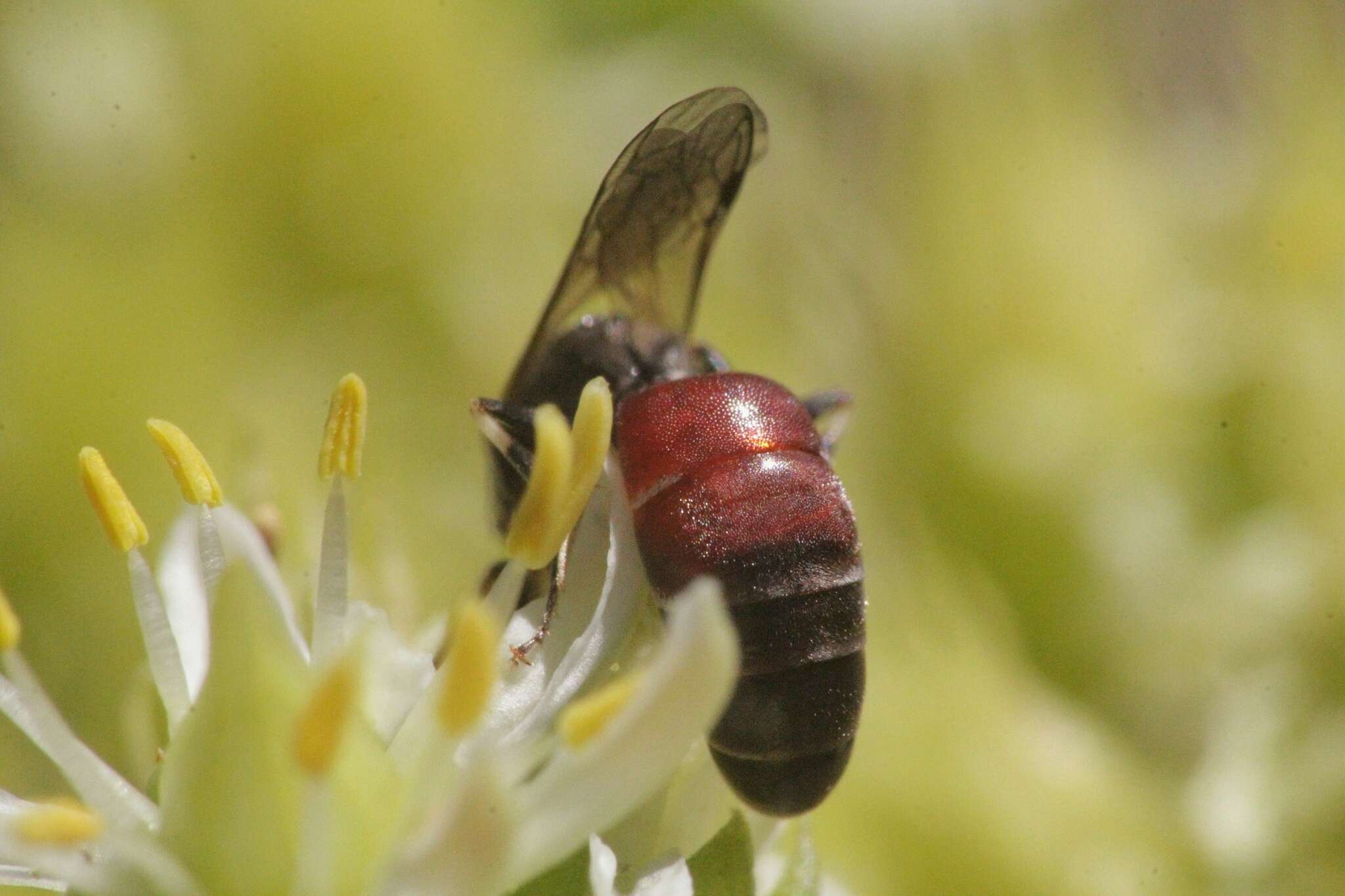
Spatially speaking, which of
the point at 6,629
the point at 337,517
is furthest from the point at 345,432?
the point at 6,629

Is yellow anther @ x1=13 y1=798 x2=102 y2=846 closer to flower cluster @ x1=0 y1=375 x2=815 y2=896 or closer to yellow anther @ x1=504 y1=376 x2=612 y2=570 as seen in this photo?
flower cluster @ x1=0 y1=375 x2=815 y2=896

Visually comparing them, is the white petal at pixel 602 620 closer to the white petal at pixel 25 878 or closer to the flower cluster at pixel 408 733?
the flower cluster at pixel 408 733

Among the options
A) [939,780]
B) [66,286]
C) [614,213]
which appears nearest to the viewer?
[614,213]

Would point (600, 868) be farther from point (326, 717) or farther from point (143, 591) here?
point (143, 591)

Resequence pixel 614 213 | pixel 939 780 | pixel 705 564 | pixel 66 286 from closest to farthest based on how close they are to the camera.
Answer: pixel 705 564
pixel 614 213
pixel 939 780
pixel 66 286

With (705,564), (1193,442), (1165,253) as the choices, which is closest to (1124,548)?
(1193,442)

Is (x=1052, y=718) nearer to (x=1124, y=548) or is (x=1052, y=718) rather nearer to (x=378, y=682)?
(x=1124, y=548)
